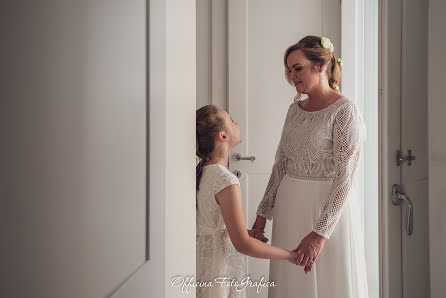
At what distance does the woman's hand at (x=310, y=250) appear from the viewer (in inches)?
52.5

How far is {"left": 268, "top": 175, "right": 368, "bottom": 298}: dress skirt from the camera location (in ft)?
4.64

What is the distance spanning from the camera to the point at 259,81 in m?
2.54

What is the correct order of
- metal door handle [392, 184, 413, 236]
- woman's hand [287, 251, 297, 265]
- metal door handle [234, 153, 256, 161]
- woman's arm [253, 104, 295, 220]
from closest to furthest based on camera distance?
metal door handle [392, 184, 413, 236]
woman's hand [287, 251, 297, 265]
woman's arm [253, 104, 295, 220]
metal door handle [234, 153, 256, 161]

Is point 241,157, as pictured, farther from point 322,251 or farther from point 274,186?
point 322,251

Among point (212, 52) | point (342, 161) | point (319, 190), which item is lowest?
point (319, 190)

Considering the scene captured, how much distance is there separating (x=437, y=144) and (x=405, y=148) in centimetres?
21

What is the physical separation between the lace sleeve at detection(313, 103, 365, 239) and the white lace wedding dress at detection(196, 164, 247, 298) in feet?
1.09

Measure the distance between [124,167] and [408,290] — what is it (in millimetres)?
1124

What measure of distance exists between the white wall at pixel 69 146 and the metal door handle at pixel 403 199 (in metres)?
0.96

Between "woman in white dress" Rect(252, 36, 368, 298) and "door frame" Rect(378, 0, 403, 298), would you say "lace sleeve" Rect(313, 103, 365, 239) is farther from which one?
"door frame" Rect(378, 0, 403, 298)

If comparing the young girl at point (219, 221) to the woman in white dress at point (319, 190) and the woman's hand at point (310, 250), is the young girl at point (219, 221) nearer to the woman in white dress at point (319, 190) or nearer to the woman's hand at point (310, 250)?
the woman's hand at point (310, 250)

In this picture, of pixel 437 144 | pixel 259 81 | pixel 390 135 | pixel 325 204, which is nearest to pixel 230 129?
pixel 325 204

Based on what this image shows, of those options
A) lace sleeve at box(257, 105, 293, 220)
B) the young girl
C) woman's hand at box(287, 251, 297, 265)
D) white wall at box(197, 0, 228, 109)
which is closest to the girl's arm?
the young girl

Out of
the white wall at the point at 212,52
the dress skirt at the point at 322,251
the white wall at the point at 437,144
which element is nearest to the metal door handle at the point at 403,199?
the white wall at the point at 437,144
